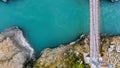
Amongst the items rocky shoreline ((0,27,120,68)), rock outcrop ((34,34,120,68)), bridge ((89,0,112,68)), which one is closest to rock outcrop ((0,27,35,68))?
rocky shoreline ((0,27,120,68))

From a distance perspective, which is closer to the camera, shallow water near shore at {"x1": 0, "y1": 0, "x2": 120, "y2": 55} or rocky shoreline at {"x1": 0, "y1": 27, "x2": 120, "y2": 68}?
rocky shoreline at {"x1": 0, "y1": 27, "x2": 120, "y2": 68}

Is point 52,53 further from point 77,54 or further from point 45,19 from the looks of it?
point 45,19

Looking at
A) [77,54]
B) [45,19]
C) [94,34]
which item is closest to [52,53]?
[77,54]

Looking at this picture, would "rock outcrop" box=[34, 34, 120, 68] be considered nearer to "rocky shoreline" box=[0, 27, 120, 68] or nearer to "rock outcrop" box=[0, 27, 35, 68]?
"rocky shoreline" box=[0, 27, 120, 68]

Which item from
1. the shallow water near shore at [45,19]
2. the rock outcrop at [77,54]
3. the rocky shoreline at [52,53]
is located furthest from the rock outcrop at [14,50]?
the rock outcrop at [77,54]

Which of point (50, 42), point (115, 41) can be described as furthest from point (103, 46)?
point (50, 42)

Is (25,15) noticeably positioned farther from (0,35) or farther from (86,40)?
(86,40)
